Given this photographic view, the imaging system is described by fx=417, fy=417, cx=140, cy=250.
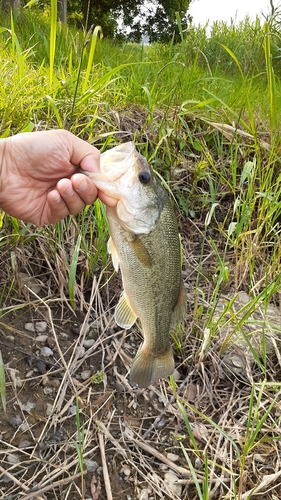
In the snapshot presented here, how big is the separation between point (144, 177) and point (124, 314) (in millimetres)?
589

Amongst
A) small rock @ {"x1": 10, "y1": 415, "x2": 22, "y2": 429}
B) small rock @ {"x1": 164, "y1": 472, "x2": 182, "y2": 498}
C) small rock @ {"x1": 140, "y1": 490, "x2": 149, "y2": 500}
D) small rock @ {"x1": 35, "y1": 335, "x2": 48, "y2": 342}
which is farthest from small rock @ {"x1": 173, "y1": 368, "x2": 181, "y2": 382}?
small rock @ {"x1": 10, "y1": 415, "x2": 22, "y2": 429}

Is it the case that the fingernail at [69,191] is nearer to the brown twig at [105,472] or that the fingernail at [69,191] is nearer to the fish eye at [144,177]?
the fish eye at [144,177]

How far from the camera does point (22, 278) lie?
8.01 ft

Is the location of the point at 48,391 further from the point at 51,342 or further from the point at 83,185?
the point at 83,185

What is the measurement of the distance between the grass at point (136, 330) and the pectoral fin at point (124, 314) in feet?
1.21

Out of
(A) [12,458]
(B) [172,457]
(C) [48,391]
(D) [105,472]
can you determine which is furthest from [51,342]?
(B) [172,457]

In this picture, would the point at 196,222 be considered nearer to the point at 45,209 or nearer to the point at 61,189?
the point at 45,209

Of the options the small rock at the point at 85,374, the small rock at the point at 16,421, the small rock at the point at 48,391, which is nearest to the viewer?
the small rock at the point at 16,421

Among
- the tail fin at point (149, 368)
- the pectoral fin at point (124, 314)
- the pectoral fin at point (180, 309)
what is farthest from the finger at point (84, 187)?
the tail fin at point (149, 368)

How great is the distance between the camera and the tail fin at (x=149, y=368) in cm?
178

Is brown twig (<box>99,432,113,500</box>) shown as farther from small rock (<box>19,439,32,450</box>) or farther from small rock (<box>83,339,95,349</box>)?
small rock (<box>83,339,95,349</box>)

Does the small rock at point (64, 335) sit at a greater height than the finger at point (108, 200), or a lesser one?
lesser

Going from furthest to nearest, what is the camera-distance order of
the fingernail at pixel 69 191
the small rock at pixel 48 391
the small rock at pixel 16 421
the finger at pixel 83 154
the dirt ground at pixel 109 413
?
the small rock at pixel 48 391 < the small rock at pixel 16 421 < the dirt ground at pixel 109 413 < the finger at pixel 83 154 < the fingernail at pixel 69 191

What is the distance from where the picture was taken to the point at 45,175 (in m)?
1.96
